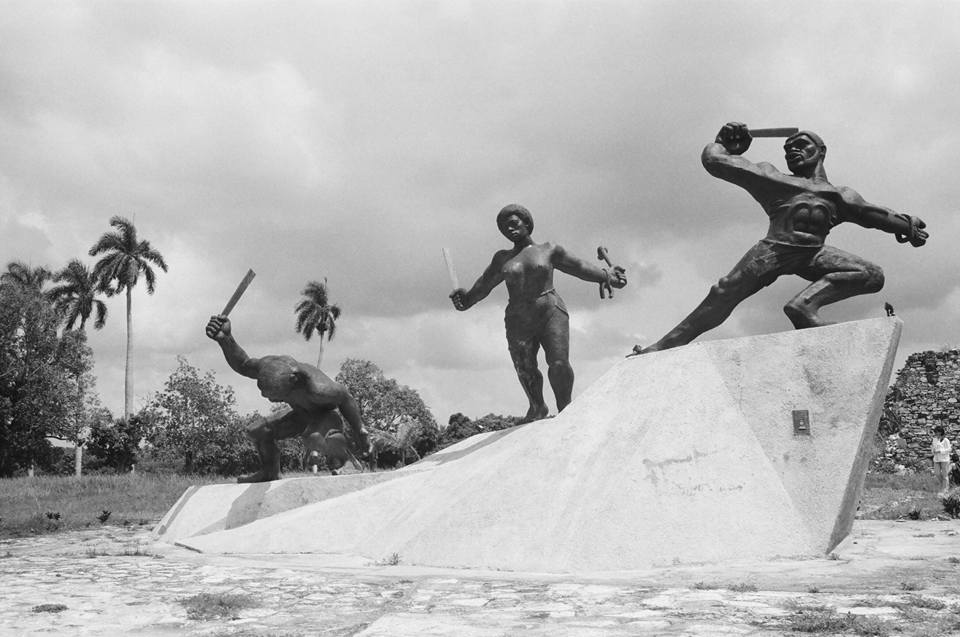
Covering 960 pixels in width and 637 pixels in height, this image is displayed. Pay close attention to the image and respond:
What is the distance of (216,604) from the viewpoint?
157 inches

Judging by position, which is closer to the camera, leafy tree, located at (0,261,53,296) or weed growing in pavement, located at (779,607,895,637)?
weed growing in pavement, located at (779,607,895,637)

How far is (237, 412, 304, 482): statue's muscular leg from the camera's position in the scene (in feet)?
29.5

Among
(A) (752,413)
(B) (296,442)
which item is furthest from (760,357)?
(B) (296,442)

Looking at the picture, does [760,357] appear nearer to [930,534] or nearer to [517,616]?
[930,534]

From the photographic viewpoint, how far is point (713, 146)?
23.7ft

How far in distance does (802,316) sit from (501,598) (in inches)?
140

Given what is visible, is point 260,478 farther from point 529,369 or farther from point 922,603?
point 922,603

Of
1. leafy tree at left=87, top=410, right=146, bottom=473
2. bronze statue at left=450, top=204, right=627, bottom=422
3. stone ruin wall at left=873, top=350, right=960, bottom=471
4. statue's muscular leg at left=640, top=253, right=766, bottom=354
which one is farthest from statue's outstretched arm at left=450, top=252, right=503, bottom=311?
leafy tree at left=87, top=410, right=146, bottom=473

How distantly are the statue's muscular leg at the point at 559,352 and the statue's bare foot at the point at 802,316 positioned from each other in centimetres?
258

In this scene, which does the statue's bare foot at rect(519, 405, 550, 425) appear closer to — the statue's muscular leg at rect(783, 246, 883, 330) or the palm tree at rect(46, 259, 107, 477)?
the statue's muscular leg at rect(783, 246, 883, 330)

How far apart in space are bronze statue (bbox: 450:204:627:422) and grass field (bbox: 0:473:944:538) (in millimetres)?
3570

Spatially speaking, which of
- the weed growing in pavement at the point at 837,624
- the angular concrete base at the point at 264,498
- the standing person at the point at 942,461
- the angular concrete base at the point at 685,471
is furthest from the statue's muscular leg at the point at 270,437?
the standing person at the point at 942,461

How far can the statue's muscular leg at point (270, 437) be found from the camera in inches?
354

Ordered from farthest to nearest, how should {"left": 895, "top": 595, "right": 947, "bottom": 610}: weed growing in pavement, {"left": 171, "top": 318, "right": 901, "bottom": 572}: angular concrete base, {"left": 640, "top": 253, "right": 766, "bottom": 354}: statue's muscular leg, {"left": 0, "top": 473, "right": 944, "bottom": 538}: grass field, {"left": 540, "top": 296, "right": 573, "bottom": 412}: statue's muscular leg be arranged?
{"left": 0, "top": 473, "right": 944, "bottom": 538}: grass field
{"left": 540, "top": 296, "right": 573, "bottom": 412}: statue's muscular leg
{"left": 640, "top": 253, "right": 766, "bottom": 354}: statue's muscular leg
{"left": 171, "top": 318, "right": 901, "bottom": 572}: angular concrete base
{"left": 895, "top": 595, "right": 947, "bottom": 610}: weed growing in pavement
